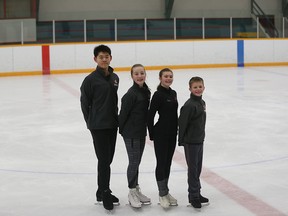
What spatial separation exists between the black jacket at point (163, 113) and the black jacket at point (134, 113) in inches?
3.3

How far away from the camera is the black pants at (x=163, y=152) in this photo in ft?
16.3

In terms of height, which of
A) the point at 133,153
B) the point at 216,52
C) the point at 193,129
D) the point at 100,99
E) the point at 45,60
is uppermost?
the point at 216,52

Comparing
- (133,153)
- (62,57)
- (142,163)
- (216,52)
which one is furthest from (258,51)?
(133,153)

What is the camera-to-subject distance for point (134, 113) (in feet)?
16.4

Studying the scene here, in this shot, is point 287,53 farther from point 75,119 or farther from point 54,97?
point 75,119

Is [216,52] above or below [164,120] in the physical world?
above

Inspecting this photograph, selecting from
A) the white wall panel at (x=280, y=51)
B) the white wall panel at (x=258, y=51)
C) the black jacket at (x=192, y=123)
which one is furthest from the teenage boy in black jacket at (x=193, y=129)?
the white wall panel at (x=280, y=51)

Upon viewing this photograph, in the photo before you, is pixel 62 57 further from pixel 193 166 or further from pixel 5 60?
pixel 193 166

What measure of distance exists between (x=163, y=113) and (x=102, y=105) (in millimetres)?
509

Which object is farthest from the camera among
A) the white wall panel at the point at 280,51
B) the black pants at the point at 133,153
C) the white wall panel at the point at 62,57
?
the white wall panel at the point at 280,51

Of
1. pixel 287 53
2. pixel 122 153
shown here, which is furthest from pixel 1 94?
pixel 287 53

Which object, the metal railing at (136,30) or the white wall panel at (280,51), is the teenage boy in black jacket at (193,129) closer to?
the metal railing at (136,30)

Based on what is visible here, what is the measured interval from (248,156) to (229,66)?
13651 millimetres

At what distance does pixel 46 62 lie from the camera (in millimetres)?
18688
